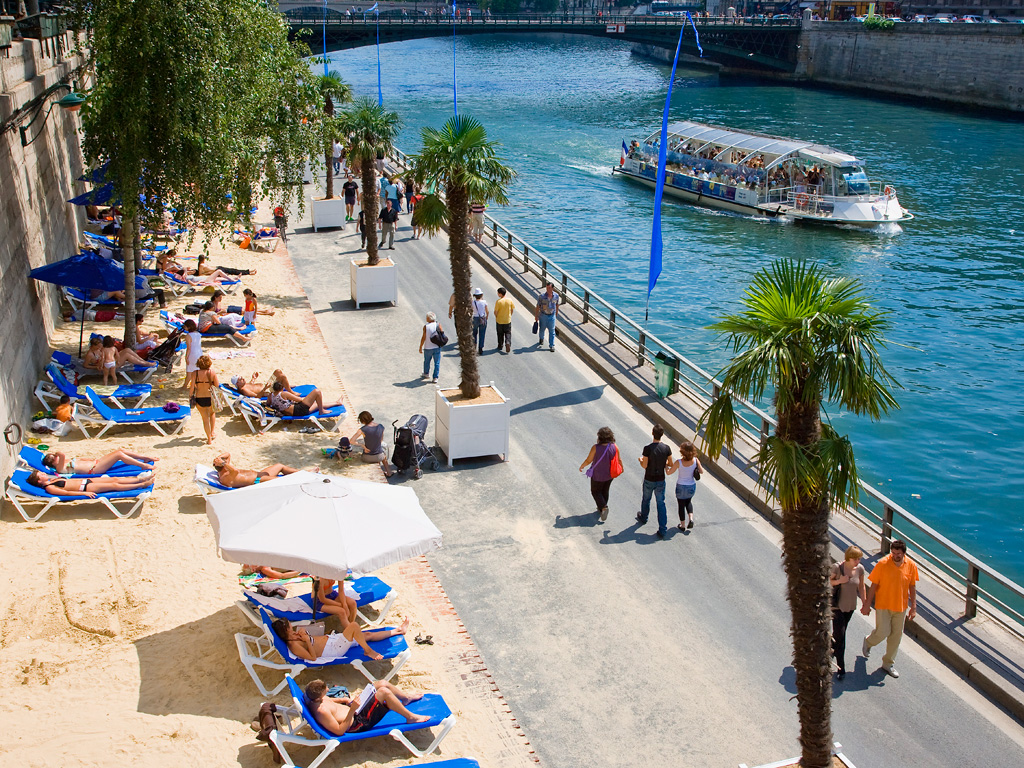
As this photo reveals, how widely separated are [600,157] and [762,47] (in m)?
44.5

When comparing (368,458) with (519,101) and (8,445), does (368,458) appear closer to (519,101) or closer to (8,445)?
(8,445)

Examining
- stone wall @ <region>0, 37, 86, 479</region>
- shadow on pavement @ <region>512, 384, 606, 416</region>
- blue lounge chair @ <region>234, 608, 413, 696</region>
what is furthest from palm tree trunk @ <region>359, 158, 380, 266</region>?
blue lounge chair @ <region>234, 608, 413, 696</region>

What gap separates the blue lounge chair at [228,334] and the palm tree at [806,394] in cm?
1479

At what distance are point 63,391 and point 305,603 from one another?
8142mm

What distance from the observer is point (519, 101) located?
270 feet

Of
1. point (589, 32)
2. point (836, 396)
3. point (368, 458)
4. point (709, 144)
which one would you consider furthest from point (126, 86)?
point (589, 32)

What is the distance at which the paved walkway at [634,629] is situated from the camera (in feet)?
31.1

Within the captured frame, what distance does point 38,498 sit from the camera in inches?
497

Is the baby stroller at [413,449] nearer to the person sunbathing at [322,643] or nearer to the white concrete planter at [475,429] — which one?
the white concrete planter at [475,429]

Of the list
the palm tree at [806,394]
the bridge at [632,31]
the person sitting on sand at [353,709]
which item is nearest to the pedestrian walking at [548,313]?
the person sitting on sand at [353,709]

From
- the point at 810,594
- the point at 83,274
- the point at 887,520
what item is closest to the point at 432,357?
the point at 83,274

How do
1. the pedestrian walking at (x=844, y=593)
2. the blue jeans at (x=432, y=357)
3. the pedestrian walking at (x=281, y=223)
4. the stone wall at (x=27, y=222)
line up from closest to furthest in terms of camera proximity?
the pedestrian walking at (x=844, y=593)
the stone wall at (x=27, y=222)
the blue jeans at (x=432, y=357)
the pedestrian walking at (x=281, y=223)

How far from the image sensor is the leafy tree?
51.3ft

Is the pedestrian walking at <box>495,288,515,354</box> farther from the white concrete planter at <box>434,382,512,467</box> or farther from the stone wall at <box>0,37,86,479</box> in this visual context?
the stone wall at <box>0,37,86,479</box>
